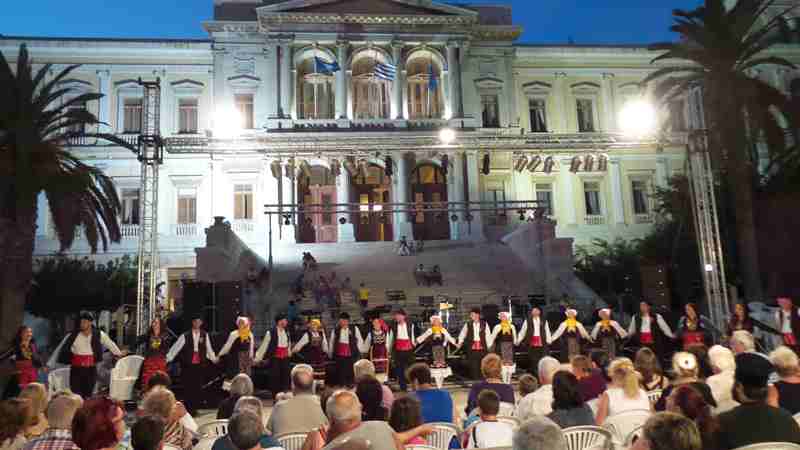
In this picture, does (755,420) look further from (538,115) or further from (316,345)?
(538,115)

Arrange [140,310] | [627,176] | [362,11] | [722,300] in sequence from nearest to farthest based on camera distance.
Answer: [140,310] < [722,300] < [362,11] < [627,176]

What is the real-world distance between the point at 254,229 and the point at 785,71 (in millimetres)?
31632

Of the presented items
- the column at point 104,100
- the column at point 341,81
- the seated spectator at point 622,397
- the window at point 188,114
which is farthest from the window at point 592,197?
the seated spectator at point 622,397

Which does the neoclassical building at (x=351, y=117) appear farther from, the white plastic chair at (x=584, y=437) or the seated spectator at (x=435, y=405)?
the white plastic chair at (x=584, y=437)

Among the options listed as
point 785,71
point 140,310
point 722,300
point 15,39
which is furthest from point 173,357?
point 785,71

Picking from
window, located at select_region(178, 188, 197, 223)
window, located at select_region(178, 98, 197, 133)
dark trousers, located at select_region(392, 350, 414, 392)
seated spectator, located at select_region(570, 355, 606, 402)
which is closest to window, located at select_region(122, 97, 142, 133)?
window, located at select_region(178, 98, 197, 133)

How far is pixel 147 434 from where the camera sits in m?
3.68

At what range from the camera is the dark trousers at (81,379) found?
10703mm

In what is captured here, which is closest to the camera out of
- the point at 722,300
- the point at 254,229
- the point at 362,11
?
the point at 722,300

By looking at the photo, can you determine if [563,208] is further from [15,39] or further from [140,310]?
[15,39]

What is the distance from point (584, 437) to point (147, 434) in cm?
306

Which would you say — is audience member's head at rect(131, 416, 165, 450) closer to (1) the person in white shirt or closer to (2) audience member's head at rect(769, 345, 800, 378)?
(2) audience member's head at rect(769, 345, 800, 378)

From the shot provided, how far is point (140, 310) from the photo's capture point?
1422 centimetres

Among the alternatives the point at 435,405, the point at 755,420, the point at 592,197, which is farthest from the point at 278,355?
the point at 592,197
